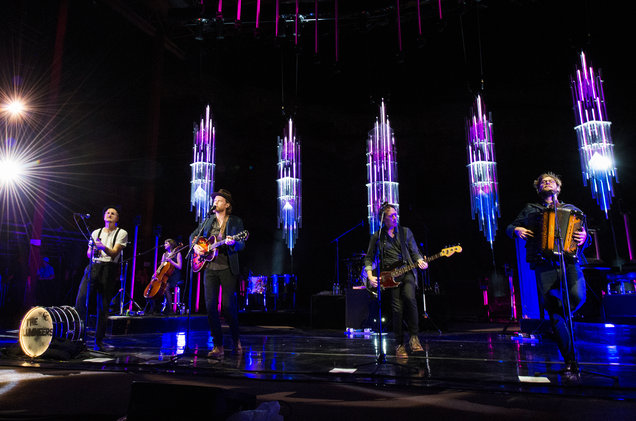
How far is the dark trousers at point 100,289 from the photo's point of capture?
5047 mm

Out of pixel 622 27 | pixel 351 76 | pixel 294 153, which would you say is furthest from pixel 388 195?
pixel 622 27

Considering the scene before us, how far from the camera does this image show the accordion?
353 centimetres

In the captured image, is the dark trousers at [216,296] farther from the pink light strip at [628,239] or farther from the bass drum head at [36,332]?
the pink light strip at [628,239]

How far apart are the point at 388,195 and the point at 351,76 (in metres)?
5.27

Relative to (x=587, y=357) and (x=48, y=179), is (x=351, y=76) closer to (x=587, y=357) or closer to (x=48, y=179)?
(x=48, y=179)

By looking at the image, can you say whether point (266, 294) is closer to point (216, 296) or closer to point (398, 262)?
point (216, 296)

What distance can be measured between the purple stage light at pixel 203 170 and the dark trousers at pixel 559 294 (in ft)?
28.7

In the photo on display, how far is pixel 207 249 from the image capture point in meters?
4.58

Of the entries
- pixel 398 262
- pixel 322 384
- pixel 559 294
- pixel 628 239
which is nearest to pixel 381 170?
pixel 628 239

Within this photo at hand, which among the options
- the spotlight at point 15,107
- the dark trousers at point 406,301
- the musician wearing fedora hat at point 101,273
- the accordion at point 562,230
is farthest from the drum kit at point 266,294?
the accordion at point 562,230

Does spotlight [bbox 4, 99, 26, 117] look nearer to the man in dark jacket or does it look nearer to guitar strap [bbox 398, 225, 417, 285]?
the man in dark jacket

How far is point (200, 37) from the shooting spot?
9.50m

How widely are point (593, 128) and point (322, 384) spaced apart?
8982mm

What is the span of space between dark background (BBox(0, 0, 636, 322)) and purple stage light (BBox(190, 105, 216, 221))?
1932mm
